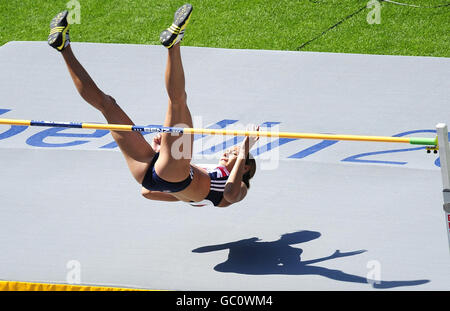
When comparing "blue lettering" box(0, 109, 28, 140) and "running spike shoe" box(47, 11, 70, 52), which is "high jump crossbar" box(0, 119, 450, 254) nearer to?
"running spike shoe" box(47, 11, 70, 52)

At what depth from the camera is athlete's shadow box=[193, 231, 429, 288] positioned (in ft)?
18.6

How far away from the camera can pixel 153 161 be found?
578 centimetres

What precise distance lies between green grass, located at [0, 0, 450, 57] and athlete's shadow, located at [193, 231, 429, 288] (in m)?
4.16

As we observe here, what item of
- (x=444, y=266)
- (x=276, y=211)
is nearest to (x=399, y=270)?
(x=444, y=266)

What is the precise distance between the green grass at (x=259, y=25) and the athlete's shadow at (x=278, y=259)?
416 centimetres

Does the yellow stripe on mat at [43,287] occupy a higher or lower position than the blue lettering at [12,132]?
lower

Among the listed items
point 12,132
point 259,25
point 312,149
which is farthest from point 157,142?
point 259,25

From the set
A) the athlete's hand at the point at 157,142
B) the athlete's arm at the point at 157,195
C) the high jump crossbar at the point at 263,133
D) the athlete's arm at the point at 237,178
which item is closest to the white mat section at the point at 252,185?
the athlete's arm at the point at 157,195

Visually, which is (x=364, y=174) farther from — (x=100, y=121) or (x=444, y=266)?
(x=100, y=121)

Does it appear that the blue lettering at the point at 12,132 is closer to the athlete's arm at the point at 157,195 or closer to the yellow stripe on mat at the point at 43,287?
the athlete's arm at the point at 157,195

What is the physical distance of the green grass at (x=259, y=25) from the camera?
9.80 metres

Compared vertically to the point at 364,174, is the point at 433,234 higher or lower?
lower
